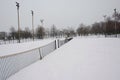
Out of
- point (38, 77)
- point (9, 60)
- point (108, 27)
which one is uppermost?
point (108, 27)

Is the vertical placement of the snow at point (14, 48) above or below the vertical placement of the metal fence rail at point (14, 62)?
below

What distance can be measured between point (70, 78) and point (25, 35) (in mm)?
70211

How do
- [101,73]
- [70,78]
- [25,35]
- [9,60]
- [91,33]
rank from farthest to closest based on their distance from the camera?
1. [91,33]
2. [25,35]
3. [9,60]
4. [101,73]
5. [70,78]

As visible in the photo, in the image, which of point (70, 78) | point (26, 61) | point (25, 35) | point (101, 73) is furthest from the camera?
point (25, 35)

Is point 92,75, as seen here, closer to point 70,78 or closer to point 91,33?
point 70,78

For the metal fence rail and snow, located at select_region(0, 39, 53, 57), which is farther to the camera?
snow, located at select_region(0, 39, 53, 57)

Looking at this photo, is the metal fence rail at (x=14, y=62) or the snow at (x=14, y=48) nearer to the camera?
the metal fence rail at (x=14, y=62)

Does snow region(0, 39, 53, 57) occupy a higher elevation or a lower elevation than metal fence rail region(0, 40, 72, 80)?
lower

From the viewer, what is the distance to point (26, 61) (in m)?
7.14

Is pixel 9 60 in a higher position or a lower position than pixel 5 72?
higher

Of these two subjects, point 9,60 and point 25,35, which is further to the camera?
point 25,35

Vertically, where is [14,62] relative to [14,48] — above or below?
above

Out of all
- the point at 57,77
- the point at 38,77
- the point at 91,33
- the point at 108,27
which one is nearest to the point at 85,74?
the point at 57,77

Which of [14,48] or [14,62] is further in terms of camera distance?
[14,48]
